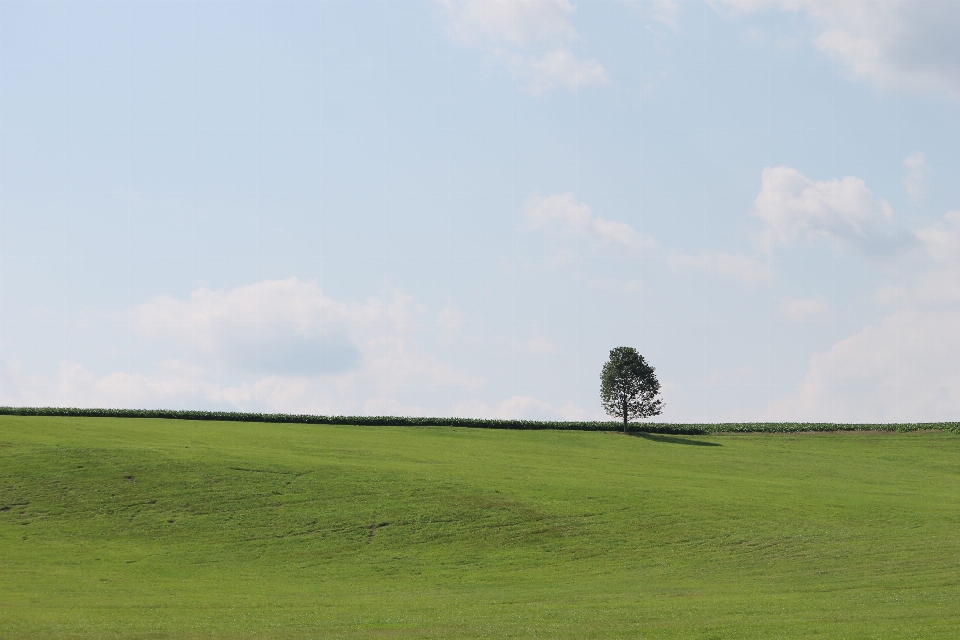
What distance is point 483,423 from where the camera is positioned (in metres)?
Result: 99.1

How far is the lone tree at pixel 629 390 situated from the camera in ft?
350

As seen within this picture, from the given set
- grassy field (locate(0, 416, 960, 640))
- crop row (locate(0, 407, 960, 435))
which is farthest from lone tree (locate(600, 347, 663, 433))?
grassy field (locate(0, 416, 960, 640))

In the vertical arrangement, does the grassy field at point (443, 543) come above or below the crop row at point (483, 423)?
below

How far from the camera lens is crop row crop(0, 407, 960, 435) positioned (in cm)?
9462

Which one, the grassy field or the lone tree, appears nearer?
Answer: the grassy field

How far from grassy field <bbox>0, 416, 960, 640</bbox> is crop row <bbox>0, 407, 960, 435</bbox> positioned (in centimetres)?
1920

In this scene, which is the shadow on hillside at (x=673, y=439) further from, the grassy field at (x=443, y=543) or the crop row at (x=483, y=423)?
the grassy field at (x=443, y=543)

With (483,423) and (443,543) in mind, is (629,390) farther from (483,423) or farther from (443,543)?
(443,543)

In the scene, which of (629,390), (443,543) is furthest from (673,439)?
(443,543)

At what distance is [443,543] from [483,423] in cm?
5220

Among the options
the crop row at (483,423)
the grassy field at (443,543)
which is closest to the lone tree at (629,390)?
the crop row at (483,423)

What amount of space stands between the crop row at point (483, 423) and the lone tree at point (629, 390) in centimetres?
177

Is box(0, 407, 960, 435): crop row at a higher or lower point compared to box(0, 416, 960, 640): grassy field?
higher

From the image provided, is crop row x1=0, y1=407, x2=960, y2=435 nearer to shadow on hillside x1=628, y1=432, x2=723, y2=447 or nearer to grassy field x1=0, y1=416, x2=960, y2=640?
shadow on hillside x1=628, y1=432, x2=723, y2=447
